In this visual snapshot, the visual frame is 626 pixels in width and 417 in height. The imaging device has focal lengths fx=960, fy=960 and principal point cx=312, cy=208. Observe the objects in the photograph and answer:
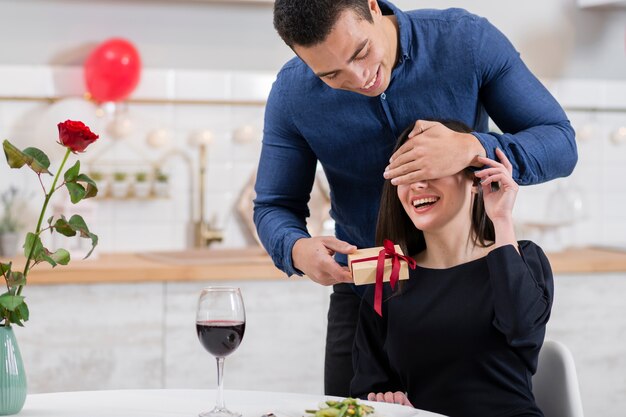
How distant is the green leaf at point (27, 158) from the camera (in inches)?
56.3

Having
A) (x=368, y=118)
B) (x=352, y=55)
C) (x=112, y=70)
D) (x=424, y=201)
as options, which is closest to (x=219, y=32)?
(x=112, y=70)

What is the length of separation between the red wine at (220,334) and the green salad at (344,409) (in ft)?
0.55

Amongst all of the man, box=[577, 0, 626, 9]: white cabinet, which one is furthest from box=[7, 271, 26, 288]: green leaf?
box=[577, 0, 626, 9]: white cabinet

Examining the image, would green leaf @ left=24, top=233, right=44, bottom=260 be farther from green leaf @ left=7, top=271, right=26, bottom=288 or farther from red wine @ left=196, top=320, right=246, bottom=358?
red wine @ left=196, top=320, right=246, bottom=358

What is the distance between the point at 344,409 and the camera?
135 cm

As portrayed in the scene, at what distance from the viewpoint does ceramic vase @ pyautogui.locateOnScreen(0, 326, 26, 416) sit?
1.43 meters

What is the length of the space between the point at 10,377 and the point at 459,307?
833 mm

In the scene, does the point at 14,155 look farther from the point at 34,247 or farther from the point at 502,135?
the point at 502,135

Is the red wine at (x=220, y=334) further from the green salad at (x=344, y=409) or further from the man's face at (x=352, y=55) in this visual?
the man's face at (x=352, y=55)

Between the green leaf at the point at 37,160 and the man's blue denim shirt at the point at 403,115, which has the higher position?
the man's blue denim shirt at the point at 403,115

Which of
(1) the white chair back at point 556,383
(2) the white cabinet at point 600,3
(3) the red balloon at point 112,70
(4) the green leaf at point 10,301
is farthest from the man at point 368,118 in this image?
(2) the white cabinet at point 600,3

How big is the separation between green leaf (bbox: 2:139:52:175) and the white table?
38 cm

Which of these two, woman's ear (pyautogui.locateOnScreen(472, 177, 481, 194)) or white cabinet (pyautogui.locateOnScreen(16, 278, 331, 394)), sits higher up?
woman's ear (pyautogui.locateOnScreen(472, 177, 481, 194))

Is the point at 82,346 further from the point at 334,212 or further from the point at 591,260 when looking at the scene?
the point at 591,260
